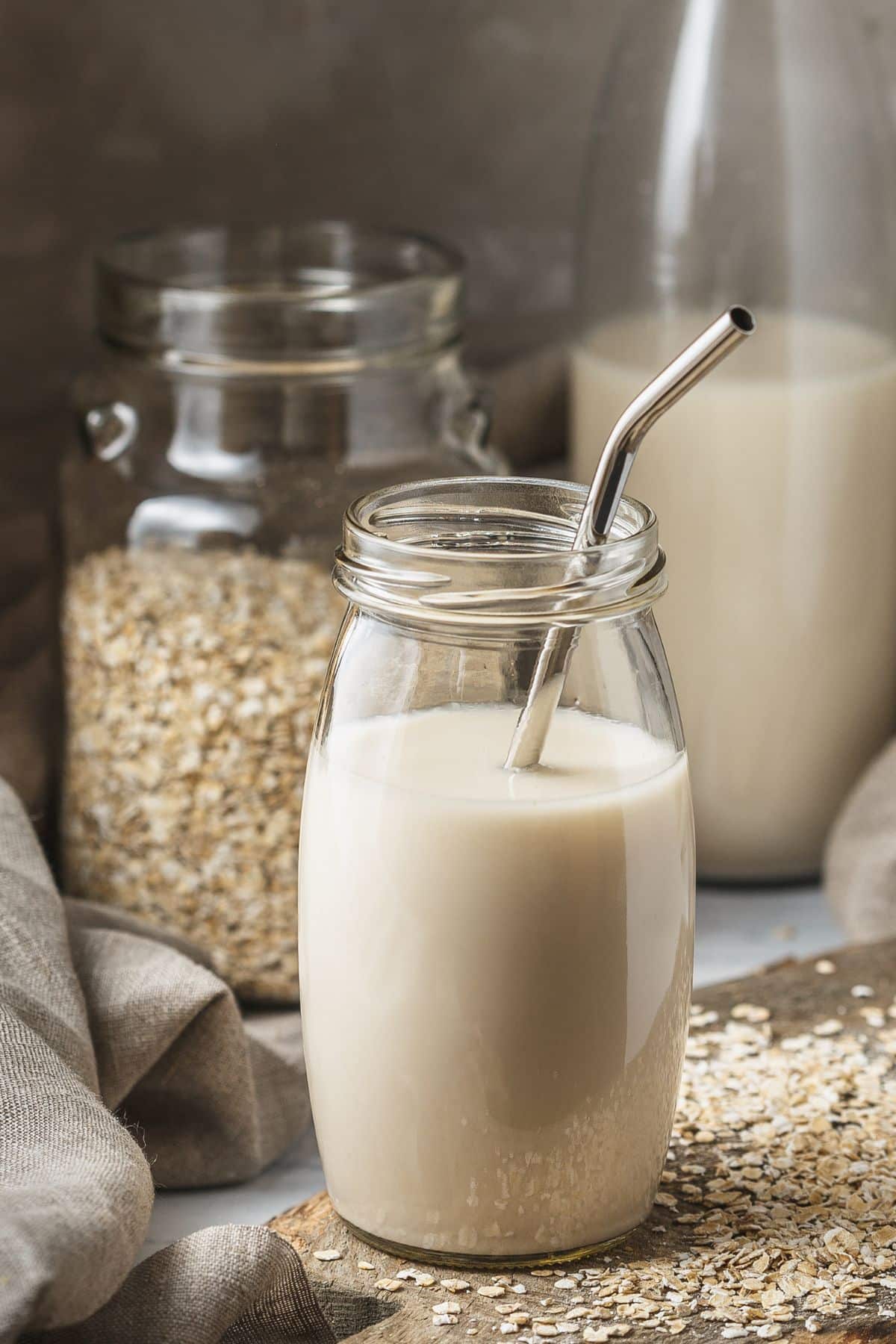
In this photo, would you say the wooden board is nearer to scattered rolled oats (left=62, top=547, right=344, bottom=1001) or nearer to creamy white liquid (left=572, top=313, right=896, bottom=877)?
scattered rolled oats (left=62, top=547, right=344, bottom=1001)

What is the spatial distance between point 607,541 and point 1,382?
0.75 meters

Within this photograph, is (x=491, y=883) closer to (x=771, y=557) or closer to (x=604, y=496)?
(x=604, y=496)

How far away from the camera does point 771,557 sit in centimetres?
111

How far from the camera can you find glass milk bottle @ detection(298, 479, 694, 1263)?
24.3 inches

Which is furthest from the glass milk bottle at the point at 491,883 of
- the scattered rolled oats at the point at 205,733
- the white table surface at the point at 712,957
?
the scattered rolled oats at the point at 205,733

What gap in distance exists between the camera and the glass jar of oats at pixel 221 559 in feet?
3.08

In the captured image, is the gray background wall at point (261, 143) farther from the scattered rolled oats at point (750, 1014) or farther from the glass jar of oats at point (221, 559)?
the scattered rolled oats at point (750, 1014)

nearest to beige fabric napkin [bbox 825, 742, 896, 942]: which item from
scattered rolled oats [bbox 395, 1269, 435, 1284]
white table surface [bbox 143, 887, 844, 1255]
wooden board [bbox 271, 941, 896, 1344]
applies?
white table surface [bbox 143, 887, 844, 1255]

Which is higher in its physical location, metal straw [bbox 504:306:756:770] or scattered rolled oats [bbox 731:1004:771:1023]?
metal straw [bbox 504:306:756:770]

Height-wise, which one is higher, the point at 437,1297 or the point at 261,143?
the point at 261,143

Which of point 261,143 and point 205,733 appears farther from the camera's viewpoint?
point 261,143

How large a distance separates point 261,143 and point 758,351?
1.36ft

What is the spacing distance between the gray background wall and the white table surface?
386mm

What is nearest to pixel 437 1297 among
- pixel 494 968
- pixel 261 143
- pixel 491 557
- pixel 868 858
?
pixel 494 968
